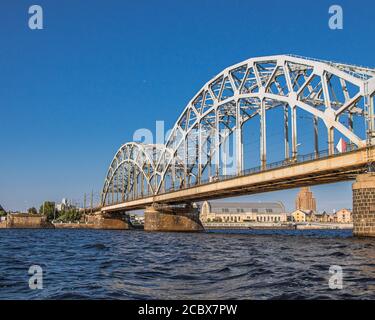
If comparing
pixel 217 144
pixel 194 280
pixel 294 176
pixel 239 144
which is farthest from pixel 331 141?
pixel 194 280

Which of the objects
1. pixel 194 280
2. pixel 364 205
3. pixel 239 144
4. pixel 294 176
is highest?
pixel 239 144

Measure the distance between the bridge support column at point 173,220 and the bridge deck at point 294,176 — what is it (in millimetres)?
12687

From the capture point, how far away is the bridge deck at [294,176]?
151 feet

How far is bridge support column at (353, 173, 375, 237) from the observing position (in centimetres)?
4206

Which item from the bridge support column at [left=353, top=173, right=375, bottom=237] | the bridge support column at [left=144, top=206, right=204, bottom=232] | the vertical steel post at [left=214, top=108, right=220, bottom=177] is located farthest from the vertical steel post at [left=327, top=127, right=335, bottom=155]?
the bridge support column at [left=144, top=206, right=204, bottom=232]

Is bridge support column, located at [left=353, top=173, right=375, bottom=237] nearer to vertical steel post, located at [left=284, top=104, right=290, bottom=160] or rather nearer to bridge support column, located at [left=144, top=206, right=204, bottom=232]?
vertical steel post, located at [left=284, top=104, right=290, bottom=160]

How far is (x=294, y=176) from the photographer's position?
5516cm

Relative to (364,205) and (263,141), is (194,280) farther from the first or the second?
(263,141)

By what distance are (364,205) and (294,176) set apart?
518 inches

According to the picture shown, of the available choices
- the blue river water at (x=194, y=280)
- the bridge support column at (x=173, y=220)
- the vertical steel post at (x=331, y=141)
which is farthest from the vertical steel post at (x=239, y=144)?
the blue river water at (x=194, y=280)

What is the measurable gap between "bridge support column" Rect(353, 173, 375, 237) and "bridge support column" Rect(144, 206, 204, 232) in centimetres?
5688

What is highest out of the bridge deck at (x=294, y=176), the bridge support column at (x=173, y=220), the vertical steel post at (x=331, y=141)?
the vertical steel post at (x=331, y=141)

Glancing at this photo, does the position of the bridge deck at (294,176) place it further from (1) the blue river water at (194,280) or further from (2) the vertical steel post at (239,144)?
(1) the blue river water at (194,280)
